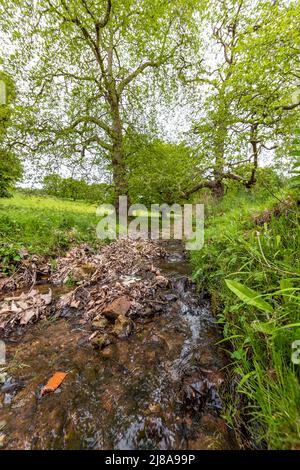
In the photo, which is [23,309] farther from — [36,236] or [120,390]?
[36,236]

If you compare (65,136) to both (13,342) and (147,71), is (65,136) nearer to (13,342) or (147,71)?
(147,71)

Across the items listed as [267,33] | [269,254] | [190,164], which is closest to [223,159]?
[190,164]

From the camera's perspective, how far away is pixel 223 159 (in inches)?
217

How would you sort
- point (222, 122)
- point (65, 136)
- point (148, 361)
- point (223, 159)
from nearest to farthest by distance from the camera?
point (148, 361), point (222, 122), point (223, 159), point (65, 136)

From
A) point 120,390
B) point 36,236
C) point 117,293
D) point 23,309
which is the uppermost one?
point 36,236

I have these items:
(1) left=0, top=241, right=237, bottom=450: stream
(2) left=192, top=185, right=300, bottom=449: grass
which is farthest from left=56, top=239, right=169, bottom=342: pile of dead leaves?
(2) left=192, top=185, right=300, bottom=449: grass

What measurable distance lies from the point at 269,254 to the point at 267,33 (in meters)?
5.22

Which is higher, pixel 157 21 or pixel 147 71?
pixel 157 21

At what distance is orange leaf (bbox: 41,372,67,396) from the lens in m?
1.68

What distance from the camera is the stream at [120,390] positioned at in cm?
135

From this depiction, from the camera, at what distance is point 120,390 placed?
5.56 feet

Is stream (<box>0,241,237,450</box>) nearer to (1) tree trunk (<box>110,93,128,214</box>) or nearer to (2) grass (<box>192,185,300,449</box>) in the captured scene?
(2) grass (<box>192,185,300,449</box>)

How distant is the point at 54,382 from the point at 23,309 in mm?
1446

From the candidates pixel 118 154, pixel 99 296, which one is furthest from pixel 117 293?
pixel 118 154
